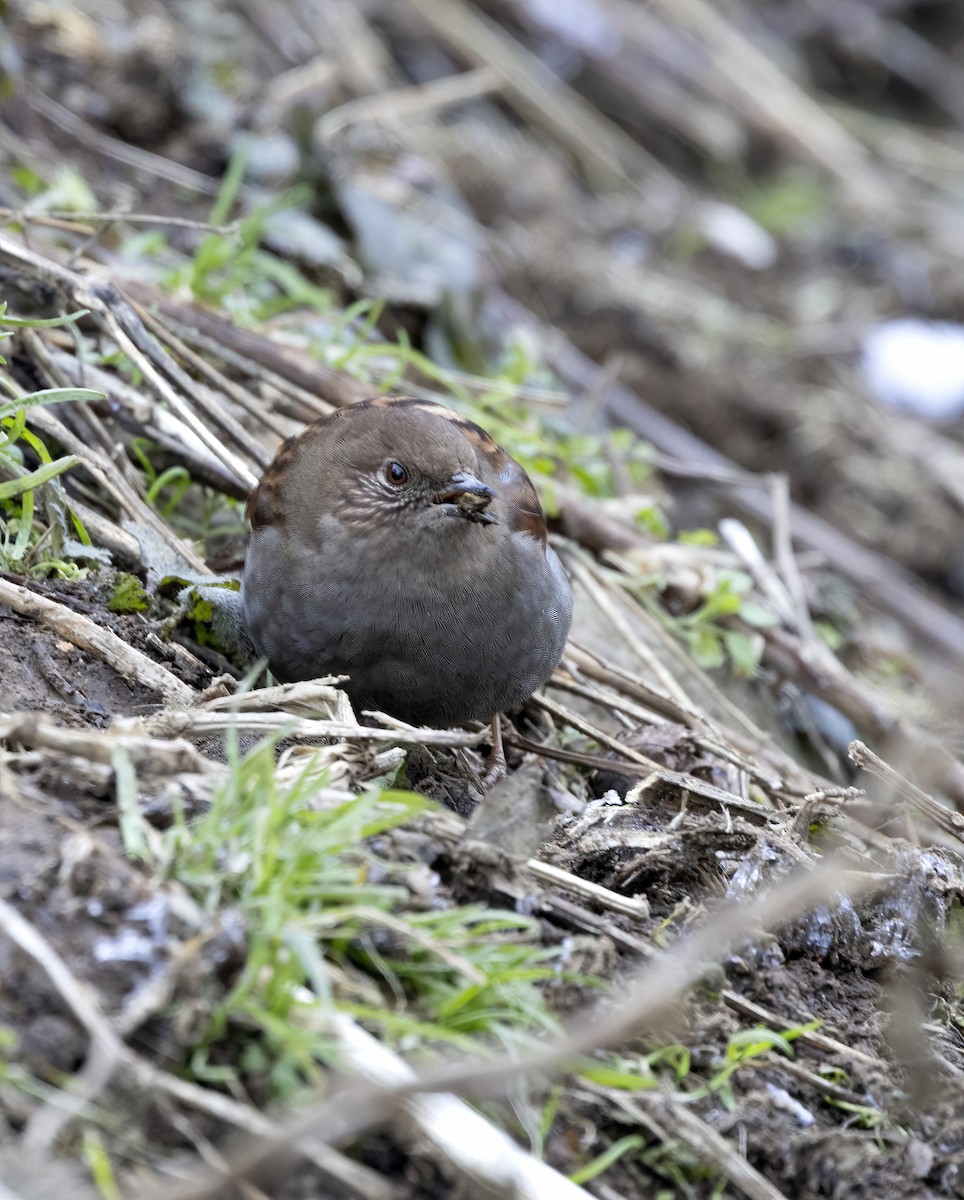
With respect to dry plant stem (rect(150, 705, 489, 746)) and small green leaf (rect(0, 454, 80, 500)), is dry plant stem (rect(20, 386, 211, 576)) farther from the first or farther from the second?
dry plant stem (rect(150, 705, 489, 746))

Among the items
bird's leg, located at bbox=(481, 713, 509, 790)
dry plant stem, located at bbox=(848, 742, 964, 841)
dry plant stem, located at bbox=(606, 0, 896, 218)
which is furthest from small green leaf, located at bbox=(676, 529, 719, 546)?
dry plant stem, located at bbox=(606, 0, 896, 218)

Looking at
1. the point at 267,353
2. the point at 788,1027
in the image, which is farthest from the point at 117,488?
the point at 788,1027

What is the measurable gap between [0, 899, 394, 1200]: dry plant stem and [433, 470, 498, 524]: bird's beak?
80.5 inches

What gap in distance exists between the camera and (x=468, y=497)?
439 cm

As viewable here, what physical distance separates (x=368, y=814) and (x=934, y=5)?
40.0ft

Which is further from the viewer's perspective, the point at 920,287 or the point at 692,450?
the point at 920,287

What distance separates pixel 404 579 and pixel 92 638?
0.90 metres

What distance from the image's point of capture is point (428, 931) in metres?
3.02

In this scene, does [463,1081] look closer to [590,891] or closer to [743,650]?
[590,891]

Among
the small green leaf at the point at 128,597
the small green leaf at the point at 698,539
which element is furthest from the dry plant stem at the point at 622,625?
the small green leaf at the point at 128,597

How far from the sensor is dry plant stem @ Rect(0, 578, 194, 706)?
156 inches

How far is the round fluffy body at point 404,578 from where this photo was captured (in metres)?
4.25

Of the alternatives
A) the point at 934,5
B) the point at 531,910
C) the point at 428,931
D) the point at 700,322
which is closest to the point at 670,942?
the point at 531,910

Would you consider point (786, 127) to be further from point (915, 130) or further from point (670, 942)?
point (670, 942)
